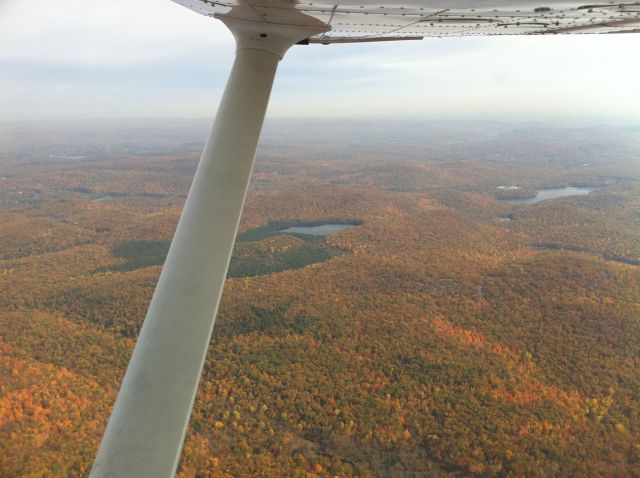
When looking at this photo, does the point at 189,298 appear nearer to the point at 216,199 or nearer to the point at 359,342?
the point at 216,199

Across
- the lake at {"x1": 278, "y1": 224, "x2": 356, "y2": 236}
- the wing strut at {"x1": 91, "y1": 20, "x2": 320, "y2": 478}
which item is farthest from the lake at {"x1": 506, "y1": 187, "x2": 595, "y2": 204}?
the wing strut at {"x1": 91, "y1": 20, "x2": 320, "y2": 478}

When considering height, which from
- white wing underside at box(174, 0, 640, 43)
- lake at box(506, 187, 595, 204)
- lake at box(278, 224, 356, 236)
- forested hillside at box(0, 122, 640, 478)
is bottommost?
forested hillside at box(0, 122, 640, 478)

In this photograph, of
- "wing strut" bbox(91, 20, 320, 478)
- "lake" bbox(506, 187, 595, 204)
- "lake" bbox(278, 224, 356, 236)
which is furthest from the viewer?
"lake" bbox(506, 187, 595, 204)

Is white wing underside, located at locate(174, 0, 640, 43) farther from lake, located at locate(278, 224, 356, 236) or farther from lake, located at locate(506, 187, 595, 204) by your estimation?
lake, located at locate(506, 187, 595, 204)

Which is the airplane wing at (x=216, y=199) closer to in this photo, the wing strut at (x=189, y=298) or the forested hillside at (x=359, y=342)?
the wing strut at (x=189, y=298)

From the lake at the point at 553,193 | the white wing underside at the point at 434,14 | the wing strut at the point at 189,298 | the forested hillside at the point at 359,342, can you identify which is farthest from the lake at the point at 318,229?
the wing strut at the point at 189,298

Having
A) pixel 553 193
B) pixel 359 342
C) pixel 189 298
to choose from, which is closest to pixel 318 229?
pixel 359 342
